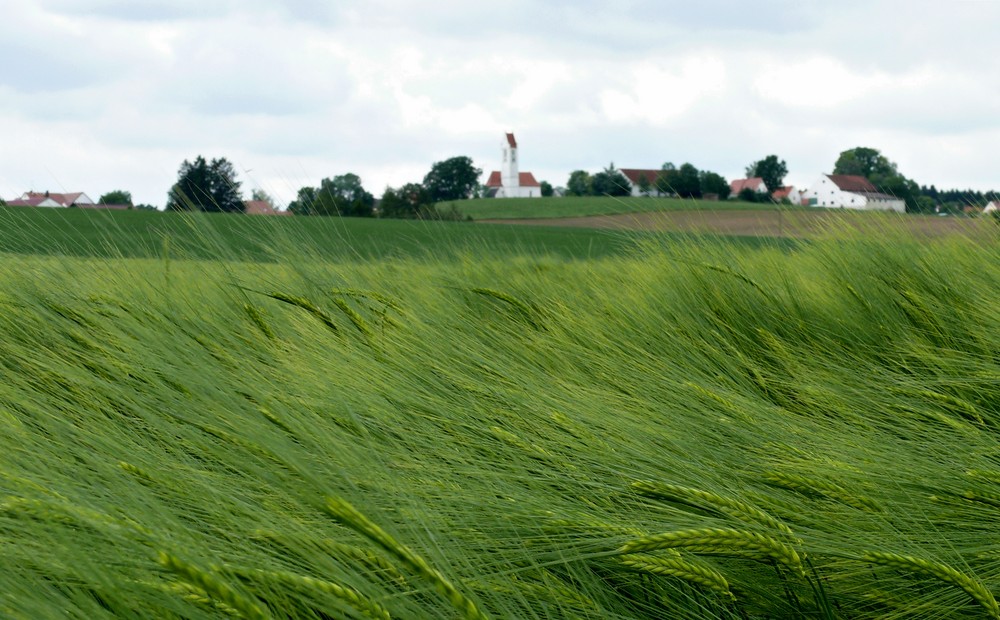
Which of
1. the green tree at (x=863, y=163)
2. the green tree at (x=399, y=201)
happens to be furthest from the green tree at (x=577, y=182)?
the green tree at (x=399, y=201)

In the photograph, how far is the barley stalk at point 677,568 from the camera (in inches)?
31.2

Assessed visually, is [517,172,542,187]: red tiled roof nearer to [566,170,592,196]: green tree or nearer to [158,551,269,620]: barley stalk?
[566,170,592,196]: green tree

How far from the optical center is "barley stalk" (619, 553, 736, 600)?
79 cm

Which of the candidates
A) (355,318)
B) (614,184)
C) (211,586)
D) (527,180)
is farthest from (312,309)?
(527,180)

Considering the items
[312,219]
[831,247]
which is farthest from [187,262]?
[831,247]

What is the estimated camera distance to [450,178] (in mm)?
50031

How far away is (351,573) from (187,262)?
1.56 metres

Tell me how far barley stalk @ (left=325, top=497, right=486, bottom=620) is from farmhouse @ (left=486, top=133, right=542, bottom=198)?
7049 centimetres

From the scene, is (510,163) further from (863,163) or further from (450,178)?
(863,163)

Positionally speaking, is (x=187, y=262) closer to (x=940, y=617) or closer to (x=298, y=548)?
(x=298, y=548)

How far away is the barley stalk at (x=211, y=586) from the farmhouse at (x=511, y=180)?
70.5 m

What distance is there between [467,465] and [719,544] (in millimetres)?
285

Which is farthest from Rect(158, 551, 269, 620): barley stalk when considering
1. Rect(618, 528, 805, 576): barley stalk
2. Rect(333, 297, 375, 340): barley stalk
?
Rect(333, 297, 375, 340): barley stalk

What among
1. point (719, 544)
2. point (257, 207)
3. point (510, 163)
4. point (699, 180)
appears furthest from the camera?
point (510, 163)
